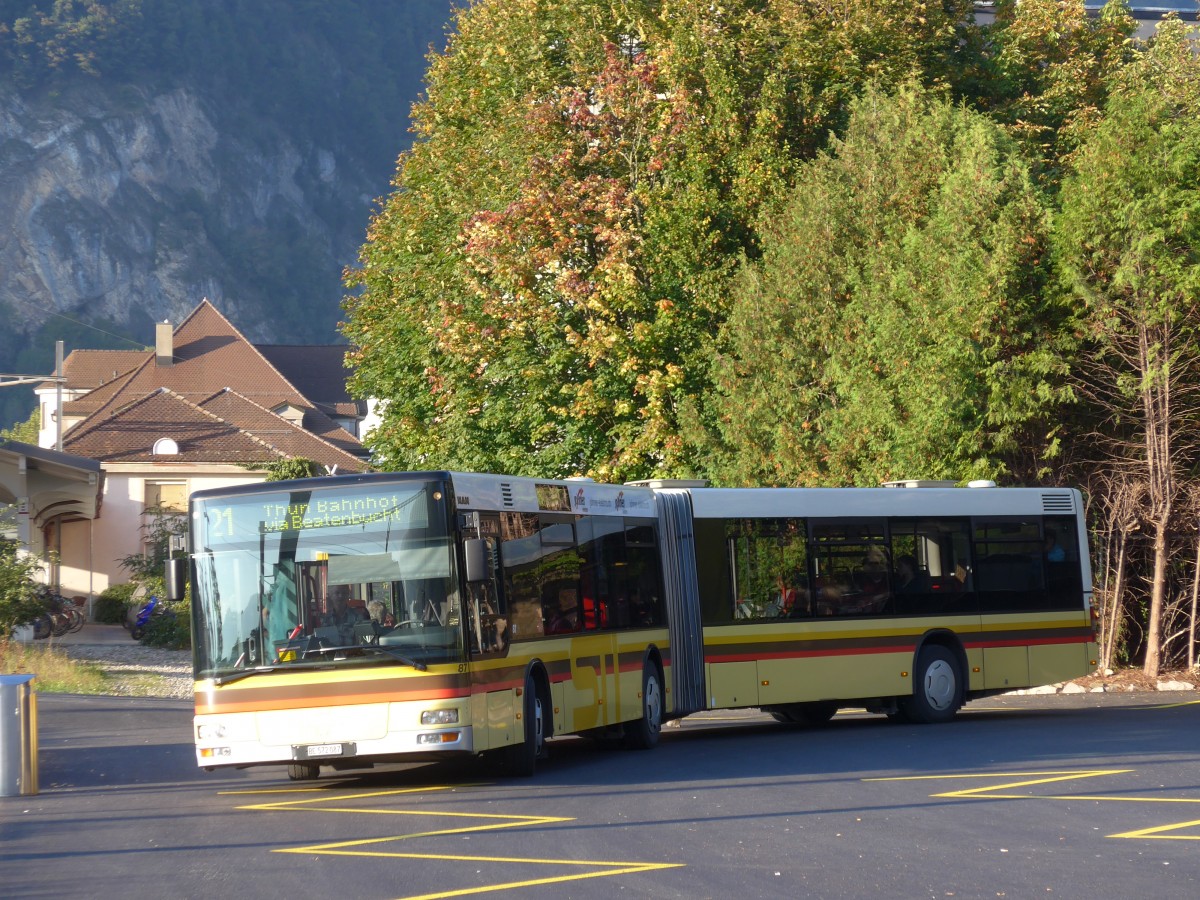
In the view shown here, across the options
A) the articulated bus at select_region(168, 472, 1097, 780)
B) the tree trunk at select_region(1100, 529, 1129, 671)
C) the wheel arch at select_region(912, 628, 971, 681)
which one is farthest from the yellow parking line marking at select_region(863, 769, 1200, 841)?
the tree trunk at select_region(1100, 529, 1129, 671)

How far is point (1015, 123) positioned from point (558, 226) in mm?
8921

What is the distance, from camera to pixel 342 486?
1379cm

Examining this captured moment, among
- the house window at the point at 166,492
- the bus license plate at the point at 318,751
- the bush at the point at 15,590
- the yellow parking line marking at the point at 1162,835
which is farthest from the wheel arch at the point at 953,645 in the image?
the house window at the point at 166,492

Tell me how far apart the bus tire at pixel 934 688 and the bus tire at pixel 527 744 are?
657 centimetres

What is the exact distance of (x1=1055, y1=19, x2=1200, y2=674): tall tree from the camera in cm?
2364

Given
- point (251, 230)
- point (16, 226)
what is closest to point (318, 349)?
point (16, 226)

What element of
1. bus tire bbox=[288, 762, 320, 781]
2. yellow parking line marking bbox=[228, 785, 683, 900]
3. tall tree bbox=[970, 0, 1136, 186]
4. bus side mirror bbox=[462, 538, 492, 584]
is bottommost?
yellow parking line marking bbox=[228, 785, 683, 900]

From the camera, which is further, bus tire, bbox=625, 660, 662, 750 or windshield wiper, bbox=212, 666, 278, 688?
bus tire, bbox=625, 660, 662, 750

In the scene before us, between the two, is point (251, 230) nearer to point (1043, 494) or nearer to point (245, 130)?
point (245, 130)

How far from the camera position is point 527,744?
14711mm

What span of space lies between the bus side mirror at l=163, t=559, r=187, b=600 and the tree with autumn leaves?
13251 mm

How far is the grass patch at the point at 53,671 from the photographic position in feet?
86.0

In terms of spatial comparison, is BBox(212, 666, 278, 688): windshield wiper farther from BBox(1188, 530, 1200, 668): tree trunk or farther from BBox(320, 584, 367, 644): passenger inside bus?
BBox(1188, 530, 1200, 668): tree trunk

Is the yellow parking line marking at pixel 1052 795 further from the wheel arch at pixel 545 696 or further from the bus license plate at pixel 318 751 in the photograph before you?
the bus license plate at pixel 318 751
